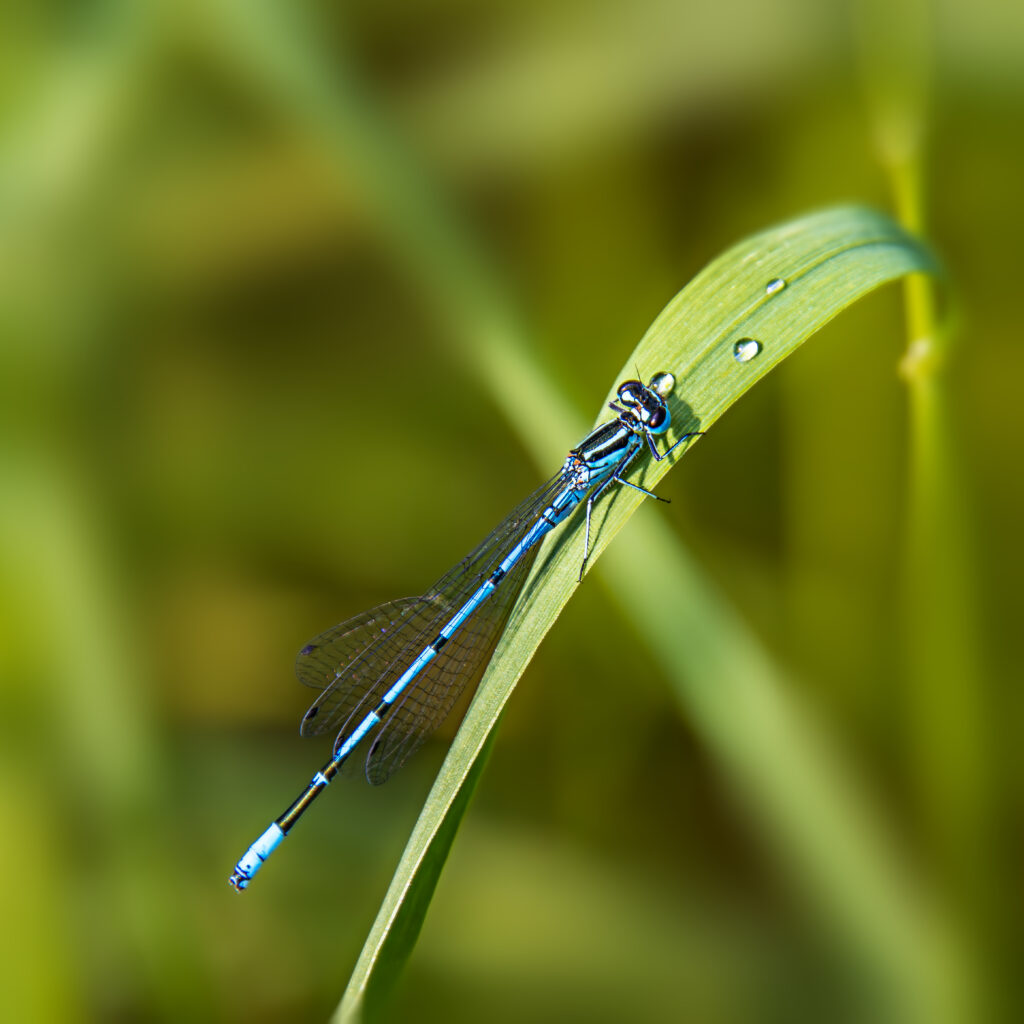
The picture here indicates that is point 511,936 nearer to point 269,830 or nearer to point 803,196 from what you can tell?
point 269,830

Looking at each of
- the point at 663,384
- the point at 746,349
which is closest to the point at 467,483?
the point at 663,384

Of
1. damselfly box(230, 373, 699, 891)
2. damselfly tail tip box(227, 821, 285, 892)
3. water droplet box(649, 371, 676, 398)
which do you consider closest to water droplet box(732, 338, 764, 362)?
water droplet box(649, 371, 676, 398)

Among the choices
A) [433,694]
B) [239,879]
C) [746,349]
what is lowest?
A: [239,879]

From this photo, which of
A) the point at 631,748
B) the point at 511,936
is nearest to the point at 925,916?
the point at 631,748

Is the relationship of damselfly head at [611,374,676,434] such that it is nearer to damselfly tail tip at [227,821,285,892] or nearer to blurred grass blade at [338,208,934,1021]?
blurred grass blade at [338,208,934,1021]

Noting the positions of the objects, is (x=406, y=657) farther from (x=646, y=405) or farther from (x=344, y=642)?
(x=646, y=405)

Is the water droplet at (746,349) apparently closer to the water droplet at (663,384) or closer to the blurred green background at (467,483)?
the water droplet at (663,384)

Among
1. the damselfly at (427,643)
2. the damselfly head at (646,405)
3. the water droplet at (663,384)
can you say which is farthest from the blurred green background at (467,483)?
the water droplet at (663,384)

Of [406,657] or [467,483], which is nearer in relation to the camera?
[406,657]
